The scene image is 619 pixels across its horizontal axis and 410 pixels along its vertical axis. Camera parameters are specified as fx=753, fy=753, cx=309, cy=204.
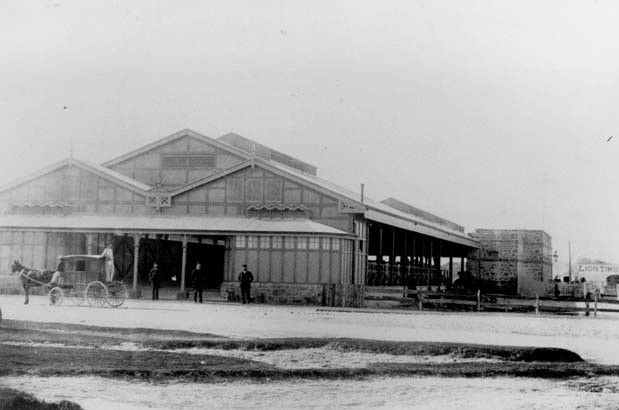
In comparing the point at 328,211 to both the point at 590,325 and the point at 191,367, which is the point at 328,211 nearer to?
the point at 590,325

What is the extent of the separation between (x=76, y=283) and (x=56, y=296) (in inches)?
73.6

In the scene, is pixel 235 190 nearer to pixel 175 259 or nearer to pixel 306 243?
pixel 306 243

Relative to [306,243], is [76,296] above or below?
below

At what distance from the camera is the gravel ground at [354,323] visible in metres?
18.5

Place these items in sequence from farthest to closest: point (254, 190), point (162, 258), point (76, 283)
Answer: point (162, 258), point (254, 190), point (76, 283)

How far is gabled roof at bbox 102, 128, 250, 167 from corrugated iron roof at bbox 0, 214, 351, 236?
881 cm

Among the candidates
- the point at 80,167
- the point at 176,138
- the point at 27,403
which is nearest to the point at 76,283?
the point at 80,167

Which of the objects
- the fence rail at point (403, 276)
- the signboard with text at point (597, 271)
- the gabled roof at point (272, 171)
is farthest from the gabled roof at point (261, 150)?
the signboard with text at point (597, 271)

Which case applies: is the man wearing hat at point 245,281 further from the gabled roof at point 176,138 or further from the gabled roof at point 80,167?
the gabled roof at point 176,138

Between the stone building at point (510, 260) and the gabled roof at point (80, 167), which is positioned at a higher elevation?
the gabled roof at point (80, 167)

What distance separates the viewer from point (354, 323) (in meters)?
22.5

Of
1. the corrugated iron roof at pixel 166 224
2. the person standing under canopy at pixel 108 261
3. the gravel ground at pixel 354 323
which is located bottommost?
the gravel ground at pixel 354 323

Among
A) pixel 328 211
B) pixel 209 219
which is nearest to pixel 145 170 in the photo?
pixel 209 219

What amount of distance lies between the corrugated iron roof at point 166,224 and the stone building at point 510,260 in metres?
35.6
